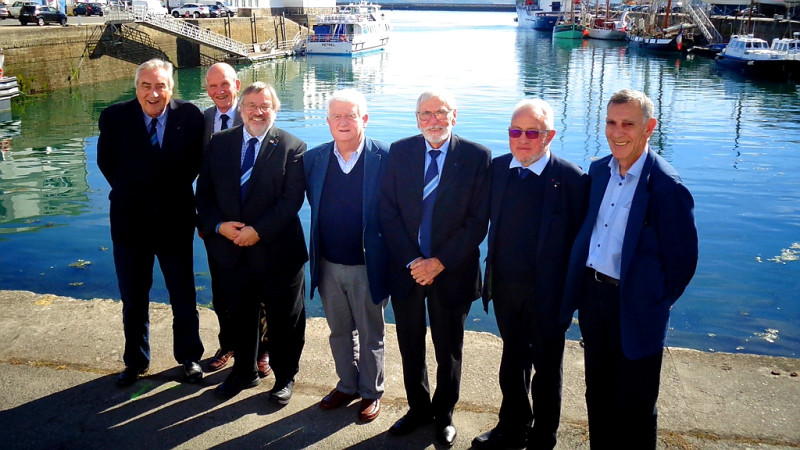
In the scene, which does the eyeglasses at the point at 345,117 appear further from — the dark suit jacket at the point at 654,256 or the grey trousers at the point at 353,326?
the dark suit jacket at the point at 654,256

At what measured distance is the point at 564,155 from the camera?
605 inches

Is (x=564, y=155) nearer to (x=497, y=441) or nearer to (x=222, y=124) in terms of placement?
(x=222, y=124)

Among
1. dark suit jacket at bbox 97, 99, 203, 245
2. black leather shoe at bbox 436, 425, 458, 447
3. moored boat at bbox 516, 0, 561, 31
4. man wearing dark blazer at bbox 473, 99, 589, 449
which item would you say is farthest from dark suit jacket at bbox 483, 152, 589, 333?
moored boat at bbox 516, 0, 561, 31

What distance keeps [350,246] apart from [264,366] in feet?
3.69

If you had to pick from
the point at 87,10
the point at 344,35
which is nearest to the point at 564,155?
the point at 344,35

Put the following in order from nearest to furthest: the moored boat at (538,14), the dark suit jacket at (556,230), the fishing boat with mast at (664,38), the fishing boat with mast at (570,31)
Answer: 1. the dark suit jacket at (556,230)
2. the fishing boat with mast at (664,38)
3. the fishing boat with mast at (570,31)
4. the moored boat at (538,14)

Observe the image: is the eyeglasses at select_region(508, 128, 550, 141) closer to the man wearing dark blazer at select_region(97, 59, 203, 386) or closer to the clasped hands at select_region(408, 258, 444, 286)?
the clasped hands at select_region(408, 258, 444, 286)

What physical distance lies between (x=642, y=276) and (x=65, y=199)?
1103 cm

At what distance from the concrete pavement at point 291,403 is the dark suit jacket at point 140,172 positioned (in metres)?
0.88

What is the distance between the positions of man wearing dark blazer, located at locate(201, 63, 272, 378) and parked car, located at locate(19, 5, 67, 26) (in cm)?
3286

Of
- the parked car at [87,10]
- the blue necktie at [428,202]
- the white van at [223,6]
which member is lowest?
the blue necktie at [428,202]

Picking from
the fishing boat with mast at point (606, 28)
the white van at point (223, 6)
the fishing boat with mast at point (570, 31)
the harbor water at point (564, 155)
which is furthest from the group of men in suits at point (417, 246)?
the fishing boat with mast at point (570, 31)

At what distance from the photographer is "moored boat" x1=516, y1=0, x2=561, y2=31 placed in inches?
3484

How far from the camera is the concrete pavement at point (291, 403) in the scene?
3385 mm
